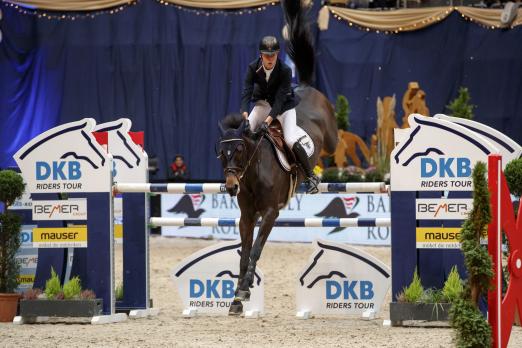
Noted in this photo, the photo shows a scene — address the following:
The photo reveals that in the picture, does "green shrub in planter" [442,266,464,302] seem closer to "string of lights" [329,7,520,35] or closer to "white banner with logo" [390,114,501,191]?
"white banner with logo" [390,114,501,191]

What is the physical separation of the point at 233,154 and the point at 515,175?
2.00 meters

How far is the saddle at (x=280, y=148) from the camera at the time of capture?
A: 23.1 feet

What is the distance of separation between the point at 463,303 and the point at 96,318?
11.5 feet

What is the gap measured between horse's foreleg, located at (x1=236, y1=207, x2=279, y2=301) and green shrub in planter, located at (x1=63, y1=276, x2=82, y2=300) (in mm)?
1590

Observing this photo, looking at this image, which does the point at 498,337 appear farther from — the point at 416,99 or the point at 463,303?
the point at 416,99

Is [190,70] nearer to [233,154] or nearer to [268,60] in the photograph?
[268,60]

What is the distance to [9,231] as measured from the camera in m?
7.54

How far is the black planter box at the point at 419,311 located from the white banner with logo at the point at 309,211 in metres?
6.42

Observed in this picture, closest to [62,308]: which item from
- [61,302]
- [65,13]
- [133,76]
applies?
[61,302]

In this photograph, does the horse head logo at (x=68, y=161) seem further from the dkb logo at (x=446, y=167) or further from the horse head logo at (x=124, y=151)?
the dkb logo at (x=446, y=167)

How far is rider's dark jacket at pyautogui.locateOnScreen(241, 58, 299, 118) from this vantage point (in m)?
7.00

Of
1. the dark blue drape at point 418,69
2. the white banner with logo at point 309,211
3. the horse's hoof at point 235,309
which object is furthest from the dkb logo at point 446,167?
the dark blue drape at point 418,69

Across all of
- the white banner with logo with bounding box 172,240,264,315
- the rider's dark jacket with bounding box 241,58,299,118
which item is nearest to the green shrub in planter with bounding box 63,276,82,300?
the white banner with logo with bounding box 172,240,264,315

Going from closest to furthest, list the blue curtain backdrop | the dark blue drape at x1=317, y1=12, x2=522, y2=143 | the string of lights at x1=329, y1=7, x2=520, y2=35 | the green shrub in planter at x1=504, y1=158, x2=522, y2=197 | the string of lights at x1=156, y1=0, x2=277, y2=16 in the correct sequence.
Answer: the green shrub in planter at x1=504, y1=158, x2=522, y2=197
the string of lights at x1=329, y1=7, x2=520, y2=35
the dark blue drape at x1=317, y1=12, x2=522, y2=143
the blue curtain backdrop
the string of lights at x1=156, y1=0, x2=277, y2=16
